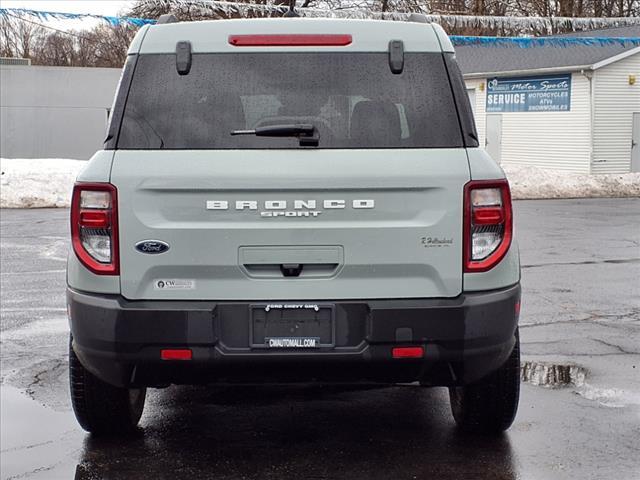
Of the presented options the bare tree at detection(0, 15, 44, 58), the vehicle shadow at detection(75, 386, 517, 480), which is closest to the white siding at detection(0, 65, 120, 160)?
the bare tree at detection(0, 15, 44, 58)

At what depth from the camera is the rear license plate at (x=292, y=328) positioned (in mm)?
4254

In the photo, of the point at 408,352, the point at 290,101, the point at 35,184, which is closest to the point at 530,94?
the point at 35,184

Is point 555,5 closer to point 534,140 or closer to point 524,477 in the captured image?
point 534,140

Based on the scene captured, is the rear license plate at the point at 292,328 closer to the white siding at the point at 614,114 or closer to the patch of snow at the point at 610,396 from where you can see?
the patch of snow at the point at 610,396

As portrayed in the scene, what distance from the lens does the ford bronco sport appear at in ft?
13.9

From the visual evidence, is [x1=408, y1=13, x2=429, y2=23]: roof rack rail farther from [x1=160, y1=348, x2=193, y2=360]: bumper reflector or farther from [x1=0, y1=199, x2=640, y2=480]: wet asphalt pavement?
[x1=0, y1=199, x2=640, y2=480]: wet asphalt pavement

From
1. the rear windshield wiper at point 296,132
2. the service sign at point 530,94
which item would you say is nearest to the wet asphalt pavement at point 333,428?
the rear windshield wiper at point 296,132

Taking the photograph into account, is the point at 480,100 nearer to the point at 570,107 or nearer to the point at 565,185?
the point at 570,107

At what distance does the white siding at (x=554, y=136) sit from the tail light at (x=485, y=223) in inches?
1062

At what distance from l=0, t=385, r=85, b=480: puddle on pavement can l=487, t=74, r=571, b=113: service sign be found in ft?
89.7

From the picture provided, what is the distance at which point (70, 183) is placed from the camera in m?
23.9

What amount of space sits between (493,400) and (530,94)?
29187 mm

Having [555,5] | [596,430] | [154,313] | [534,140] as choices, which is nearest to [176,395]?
[154,313]

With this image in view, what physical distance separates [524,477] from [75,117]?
3515 centimetres
